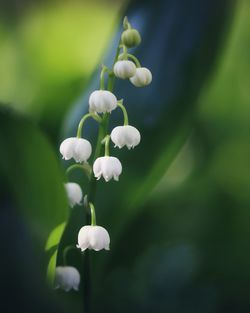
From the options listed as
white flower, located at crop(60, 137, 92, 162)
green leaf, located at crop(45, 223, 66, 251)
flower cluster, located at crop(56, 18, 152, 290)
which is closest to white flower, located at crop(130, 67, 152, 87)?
flower cluster, located at crop(56, 18, 152, 290)

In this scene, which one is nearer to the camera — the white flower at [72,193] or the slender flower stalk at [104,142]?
the slender flower stalk at [104,142]

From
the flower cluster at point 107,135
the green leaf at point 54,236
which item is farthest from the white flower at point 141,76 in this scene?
the green leaf at point 54,236

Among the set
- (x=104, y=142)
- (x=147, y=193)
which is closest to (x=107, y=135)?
(x=104, y=142)

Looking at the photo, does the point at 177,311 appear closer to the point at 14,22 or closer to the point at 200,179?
the point at 200,179

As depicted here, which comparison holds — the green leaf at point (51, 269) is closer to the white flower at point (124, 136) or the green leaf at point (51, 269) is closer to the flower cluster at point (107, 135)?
the flower cluster at point (107, 135)

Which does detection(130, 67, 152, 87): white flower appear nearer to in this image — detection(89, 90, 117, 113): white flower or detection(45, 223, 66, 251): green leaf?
detection(89, 90, 117, 113): white flower
